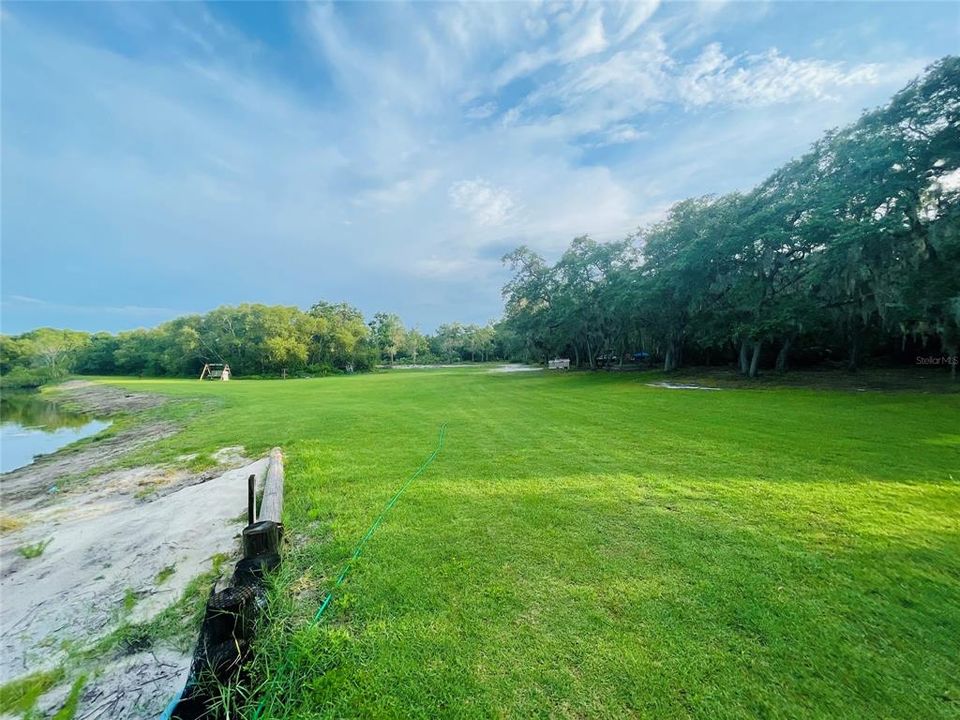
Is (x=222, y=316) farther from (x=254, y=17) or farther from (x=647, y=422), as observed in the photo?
(x=647, y=422)

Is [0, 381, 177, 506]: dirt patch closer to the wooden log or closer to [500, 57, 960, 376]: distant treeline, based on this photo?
the wooden log

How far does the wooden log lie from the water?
7.51 meters

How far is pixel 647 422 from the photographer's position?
24.6 ft

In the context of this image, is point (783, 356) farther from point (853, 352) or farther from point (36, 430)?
point (36, 430)

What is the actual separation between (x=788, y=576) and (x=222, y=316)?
52966mm

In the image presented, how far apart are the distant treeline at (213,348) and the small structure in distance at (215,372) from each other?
7.50 ft

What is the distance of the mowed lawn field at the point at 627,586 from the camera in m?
1.70

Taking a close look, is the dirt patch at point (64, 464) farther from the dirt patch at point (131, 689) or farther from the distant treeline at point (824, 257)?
the distant treeline at point (824, 257)

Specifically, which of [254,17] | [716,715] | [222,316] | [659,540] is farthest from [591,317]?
[222,316]

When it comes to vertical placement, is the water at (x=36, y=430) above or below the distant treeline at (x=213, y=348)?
below

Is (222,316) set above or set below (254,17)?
below

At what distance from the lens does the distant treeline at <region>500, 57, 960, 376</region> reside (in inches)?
437

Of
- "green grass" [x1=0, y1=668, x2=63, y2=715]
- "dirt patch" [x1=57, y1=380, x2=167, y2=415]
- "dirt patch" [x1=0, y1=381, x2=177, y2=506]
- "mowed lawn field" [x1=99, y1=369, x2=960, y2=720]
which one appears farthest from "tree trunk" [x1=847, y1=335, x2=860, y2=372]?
"dirt patch" [x1=57, y1=380, x2=167, y2=415]

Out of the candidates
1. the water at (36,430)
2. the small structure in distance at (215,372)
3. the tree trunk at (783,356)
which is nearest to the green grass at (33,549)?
the water at (36,430)
